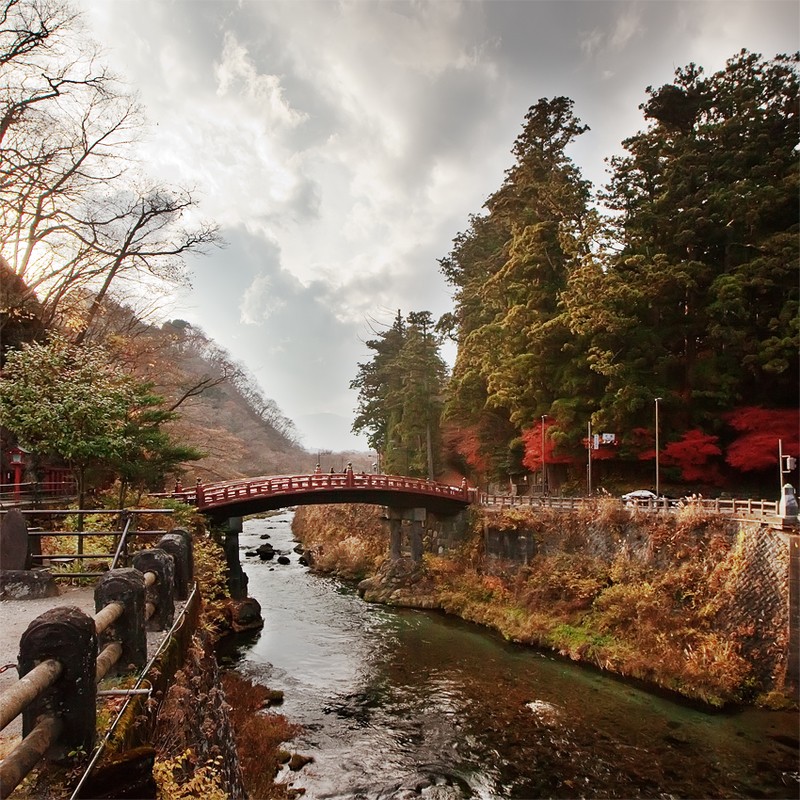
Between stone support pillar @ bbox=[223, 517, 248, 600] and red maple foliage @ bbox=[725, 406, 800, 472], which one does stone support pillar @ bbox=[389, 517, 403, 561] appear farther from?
red maple foliage @ bbox=[725, 406, 800, 472]

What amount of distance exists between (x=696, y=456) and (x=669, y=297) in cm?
838

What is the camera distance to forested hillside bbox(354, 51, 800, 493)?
2642cm

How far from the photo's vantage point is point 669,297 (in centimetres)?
2869

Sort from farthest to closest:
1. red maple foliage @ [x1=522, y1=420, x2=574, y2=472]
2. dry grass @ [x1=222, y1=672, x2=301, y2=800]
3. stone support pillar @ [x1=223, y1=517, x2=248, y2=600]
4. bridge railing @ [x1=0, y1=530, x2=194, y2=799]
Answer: red maple foliage @ [x1=522, y1=420, x2=574, y2=472] < stone support pillar @ [x1=223, y1=517, x2=248, y2=600] < dry grass @ [x1=222, y1=672, x2=301, y2=800] < bridge railing @ [x1=0, y1=530, x2=194, y2=799]

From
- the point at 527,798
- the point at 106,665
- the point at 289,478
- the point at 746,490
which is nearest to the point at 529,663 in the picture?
the point at 527,798

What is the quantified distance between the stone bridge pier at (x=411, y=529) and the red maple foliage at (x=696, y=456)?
45.1 ft

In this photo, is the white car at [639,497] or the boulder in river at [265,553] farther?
the boulder in river at [265,553]

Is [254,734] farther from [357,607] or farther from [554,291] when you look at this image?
[554,291]

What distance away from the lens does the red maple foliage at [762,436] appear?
24969 mm

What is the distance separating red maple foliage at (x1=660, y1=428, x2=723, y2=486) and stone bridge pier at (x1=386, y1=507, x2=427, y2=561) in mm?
13759

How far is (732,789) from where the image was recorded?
12453 mm

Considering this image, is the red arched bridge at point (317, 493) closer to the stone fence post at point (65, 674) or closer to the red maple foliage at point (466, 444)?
the red maple foliage at point (466, 444)

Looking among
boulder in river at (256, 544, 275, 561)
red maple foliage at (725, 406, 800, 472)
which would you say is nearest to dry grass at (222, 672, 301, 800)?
boulder in river at (256, 544, 275, 561)

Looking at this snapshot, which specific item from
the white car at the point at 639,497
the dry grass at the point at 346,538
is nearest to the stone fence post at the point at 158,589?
the white car at the point at 639,497
